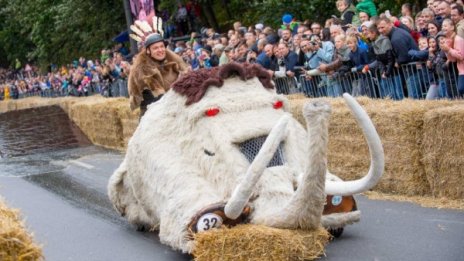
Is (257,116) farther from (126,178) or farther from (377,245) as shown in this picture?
(126,178)

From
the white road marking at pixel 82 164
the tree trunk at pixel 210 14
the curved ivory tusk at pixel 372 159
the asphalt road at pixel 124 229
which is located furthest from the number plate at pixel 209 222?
the tree trunk at pixel 210 14

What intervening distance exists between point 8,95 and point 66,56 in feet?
28.5

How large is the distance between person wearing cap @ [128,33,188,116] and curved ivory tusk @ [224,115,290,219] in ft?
12.4

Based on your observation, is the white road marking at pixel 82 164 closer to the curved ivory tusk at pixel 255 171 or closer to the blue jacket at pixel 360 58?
the blue jacket at pixel 360 58

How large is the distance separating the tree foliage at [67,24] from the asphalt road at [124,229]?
19317 millimetres

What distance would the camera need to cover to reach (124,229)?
Answer: 32.4 ft

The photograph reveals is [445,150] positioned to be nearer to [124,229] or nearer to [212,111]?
[212,111]

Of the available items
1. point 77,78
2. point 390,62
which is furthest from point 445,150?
point 77,78

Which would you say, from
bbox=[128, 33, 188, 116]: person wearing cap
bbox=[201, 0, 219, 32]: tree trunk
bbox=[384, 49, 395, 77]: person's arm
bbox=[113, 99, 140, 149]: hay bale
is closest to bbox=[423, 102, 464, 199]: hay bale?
bbox=[384, 49, 395, 77]: person's arm

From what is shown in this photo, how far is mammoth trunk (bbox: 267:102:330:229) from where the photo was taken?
5996 mm

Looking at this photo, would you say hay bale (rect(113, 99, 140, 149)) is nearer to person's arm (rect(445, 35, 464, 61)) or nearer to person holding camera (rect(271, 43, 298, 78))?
person holding camera (rect(271, 43, 298, 78))

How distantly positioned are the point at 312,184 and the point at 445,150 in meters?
3.95

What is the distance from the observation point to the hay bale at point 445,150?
9539 mm

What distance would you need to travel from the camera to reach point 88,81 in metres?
32.0
